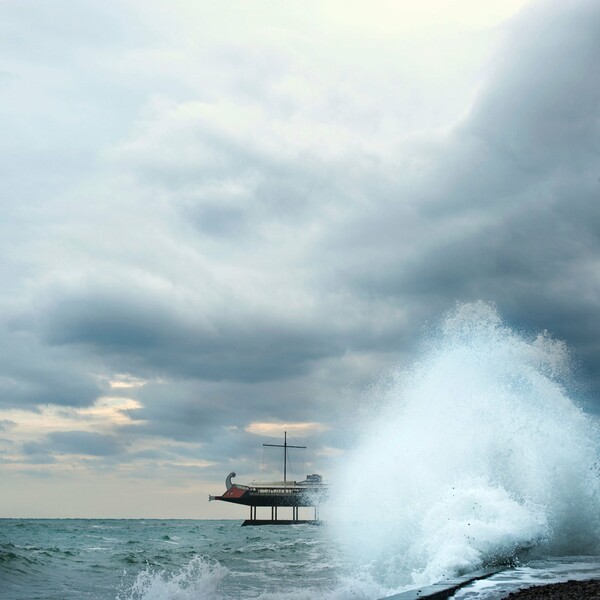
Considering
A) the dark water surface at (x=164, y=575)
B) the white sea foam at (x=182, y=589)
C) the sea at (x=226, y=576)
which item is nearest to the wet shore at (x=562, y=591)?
the sea at (x=226, y=576)

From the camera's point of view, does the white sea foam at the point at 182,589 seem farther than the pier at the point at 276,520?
No

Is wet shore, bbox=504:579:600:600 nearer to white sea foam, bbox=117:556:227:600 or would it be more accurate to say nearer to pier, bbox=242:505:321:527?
white sea foam, bbox=117:556:227:600

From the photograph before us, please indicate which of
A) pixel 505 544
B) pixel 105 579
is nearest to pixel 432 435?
pixel 505 544

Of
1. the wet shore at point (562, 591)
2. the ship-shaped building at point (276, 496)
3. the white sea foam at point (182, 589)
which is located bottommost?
the white sea foam at point (182, 589)

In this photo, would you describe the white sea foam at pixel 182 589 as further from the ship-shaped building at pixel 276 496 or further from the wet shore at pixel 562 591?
the ship-shaped building at pixel 276 496

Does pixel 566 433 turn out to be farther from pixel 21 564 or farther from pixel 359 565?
pixel 21 564

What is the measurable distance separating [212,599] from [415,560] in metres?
7.34

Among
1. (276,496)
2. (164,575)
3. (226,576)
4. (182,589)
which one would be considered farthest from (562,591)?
(276,496)

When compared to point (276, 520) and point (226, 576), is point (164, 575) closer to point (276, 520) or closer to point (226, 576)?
point (226, 576)

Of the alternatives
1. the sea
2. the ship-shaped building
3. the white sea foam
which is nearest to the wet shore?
the sea

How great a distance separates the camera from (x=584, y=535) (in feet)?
72.5

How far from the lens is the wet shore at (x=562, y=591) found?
30.5ft

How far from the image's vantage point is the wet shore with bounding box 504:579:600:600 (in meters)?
9.28

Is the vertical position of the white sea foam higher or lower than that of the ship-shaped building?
lower
